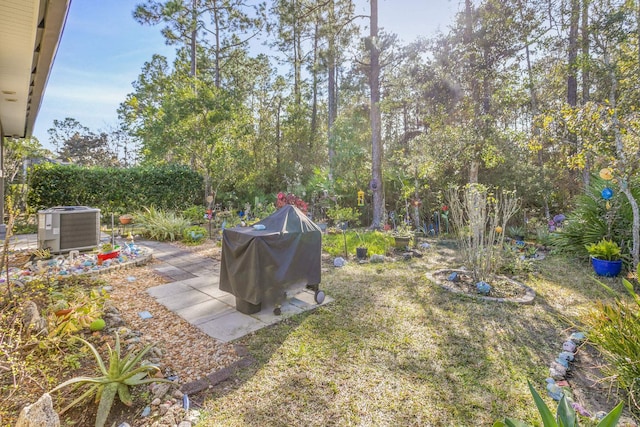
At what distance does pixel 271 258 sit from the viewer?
328cm

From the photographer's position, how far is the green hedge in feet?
26.5

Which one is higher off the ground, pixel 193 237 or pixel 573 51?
pixel 573 51

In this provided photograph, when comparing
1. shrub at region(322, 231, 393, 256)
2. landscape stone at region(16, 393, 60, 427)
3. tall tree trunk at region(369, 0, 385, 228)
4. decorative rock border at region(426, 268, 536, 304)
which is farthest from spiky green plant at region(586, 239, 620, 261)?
landscape stone at region(16, 393, 60, 427)

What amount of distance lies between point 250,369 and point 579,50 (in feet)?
34.1

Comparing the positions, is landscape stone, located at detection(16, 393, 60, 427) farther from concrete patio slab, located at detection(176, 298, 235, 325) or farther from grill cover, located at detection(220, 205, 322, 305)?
grill cover, located at detection(220, 205, 322, 305)

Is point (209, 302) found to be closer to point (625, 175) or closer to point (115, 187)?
point (625, 175)

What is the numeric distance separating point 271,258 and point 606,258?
5.64 m

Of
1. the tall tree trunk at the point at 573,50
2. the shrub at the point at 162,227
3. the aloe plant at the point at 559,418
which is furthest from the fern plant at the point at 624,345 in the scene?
the shrub at the point at 162,227

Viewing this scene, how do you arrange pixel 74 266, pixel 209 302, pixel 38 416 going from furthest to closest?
pixel 74 266 < pixel 209 302 < pixel 38 416

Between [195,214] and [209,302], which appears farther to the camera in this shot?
[195,214]

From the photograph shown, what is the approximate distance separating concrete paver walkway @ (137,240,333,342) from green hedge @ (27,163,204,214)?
17.3 ft

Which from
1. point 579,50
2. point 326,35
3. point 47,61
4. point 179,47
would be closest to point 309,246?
point 47,61

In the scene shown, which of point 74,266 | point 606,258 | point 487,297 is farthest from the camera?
point 606,258

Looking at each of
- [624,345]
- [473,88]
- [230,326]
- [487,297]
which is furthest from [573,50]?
[230,326]
